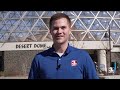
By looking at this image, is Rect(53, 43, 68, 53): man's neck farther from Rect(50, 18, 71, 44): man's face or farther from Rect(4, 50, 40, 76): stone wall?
Rect(4, 50, 40, 76): stone wall

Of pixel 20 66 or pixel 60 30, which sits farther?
pixel 20 66

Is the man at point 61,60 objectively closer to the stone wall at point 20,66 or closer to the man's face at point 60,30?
the man's face at point 60,30

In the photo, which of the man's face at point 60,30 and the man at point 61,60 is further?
the man's face at point 60,30

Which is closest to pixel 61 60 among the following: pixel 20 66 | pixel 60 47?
pixel 60 47

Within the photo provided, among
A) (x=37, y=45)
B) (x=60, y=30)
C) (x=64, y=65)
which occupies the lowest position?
(x=64, y=65)

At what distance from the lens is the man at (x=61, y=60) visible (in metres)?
3.93

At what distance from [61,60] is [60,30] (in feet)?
1.58

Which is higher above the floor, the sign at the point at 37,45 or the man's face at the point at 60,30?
the man's face at the point at 60,30

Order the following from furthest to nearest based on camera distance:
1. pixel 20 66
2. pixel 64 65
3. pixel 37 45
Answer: pixel 37 45
pixel 20 66
pixel 64 65

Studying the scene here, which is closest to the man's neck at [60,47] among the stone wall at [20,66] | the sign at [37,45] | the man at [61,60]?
the man at [61,60]

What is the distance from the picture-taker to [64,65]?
409 cm

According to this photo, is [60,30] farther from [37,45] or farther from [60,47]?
[37,45]
